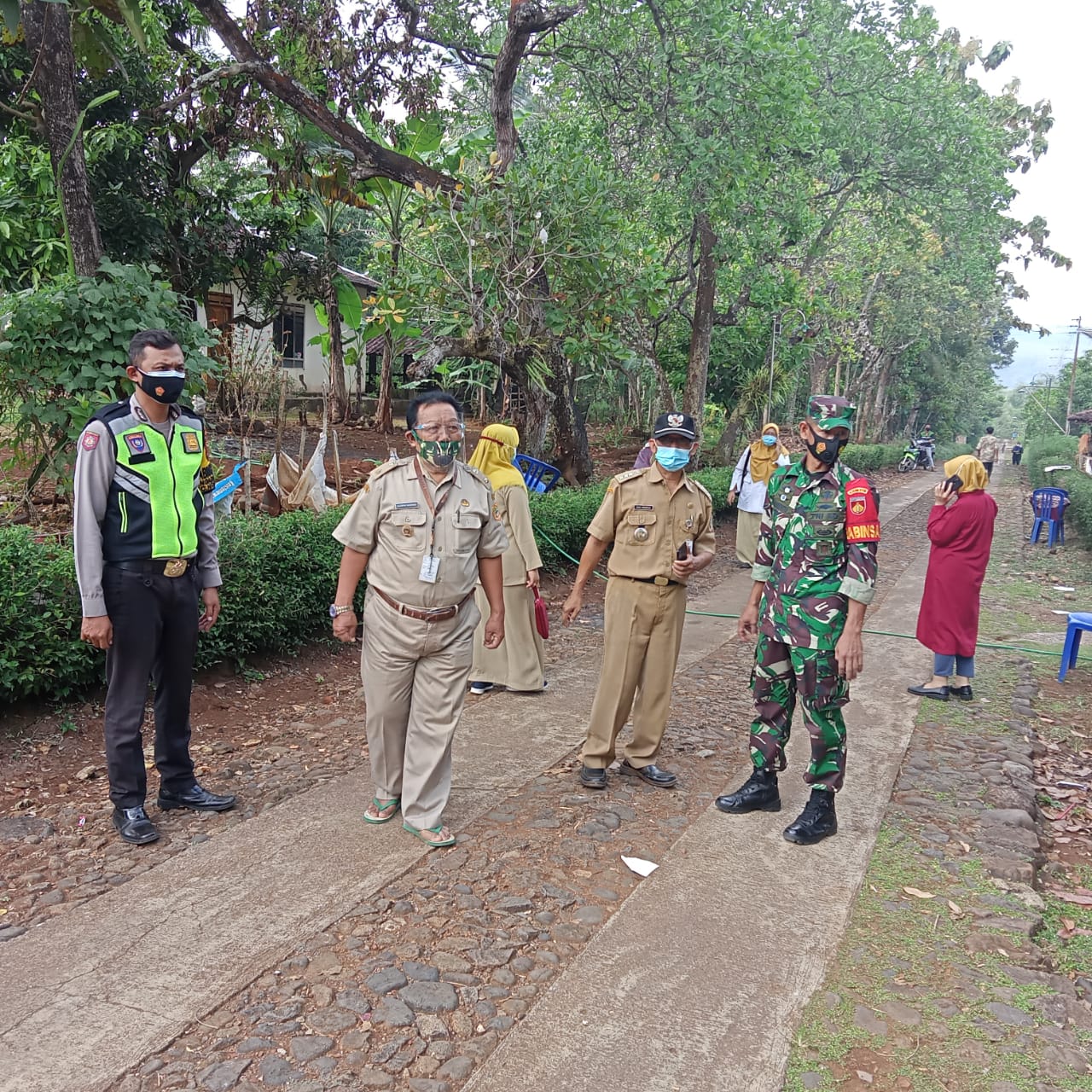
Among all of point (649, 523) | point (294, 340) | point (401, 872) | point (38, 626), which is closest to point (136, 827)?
point (401, 872)

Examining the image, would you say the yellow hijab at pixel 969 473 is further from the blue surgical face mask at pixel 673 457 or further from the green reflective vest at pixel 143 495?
the green reflective vest at pixel 143 495

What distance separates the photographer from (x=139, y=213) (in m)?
10.9

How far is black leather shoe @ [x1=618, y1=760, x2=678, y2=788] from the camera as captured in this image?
4.73 metres

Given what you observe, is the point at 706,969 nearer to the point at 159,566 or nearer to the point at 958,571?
the point at 159,566

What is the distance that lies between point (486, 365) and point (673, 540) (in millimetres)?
12363

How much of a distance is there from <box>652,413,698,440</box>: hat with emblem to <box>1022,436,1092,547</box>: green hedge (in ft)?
43.7

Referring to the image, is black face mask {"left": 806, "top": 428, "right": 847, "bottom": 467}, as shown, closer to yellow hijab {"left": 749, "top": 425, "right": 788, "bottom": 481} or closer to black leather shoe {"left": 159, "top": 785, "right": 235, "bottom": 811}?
black leather shoe {"left": 159, "top": 785, "right": 235, "bottom": 811}

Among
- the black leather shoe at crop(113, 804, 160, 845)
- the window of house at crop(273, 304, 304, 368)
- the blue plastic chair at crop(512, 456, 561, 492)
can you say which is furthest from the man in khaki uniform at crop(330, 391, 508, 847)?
the window of house at crop(273, 304, 304, 368)

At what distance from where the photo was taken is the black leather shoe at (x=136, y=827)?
12.6ft

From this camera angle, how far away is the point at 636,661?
4574mm

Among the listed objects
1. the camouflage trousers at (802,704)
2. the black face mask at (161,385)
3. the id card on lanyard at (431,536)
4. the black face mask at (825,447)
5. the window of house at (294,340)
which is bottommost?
the camouflage trousers at (802,704)

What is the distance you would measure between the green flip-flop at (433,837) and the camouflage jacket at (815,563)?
173 centimetres

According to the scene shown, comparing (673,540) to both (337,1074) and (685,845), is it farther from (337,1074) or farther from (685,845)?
(337,1074)

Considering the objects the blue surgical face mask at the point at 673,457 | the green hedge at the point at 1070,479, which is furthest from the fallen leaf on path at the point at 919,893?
the green hedge at the point at 1070,479
